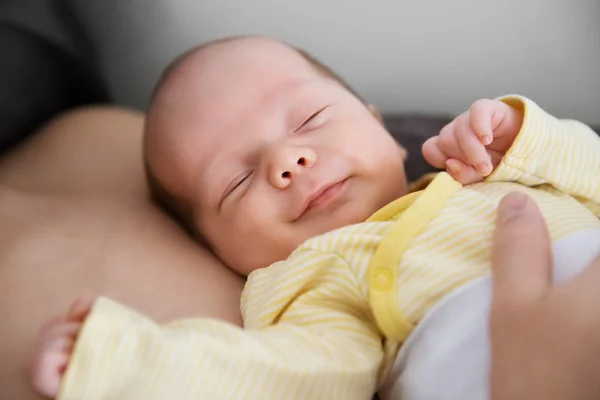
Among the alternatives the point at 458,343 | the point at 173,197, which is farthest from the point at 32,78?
the point at 458,343

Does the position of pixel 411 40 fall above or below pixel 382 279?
above

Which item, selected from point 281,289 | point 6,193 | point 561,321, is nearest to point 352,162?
point 281,289

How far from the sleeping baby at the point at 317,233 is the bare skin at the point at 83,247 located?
6cm

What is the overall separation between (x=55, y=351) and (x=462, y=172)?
1.81ft

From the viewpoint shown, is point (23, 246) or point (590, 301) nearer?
point (590, 301)

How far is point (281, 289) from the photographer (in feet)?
2.60

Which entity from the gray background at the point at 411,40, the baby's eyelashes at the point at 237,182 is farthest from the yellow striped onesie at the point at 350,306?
the gray background at the point at 411,40

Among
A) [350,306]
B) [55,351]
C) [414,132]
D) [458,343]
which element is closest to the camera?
[55,351]

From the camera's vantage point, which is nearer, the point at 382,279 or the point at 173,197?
the point at 382,279

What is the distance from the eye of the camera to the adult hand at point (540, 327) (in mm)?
547

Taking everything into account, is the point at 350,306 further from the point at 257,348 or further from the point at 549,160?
the point at 549,160

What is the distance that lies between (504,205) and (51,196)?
2.12 ft

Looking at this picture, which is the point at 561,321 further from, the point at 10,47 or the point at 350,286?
the point at 10,47

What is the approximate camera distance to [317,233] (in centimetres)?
87
